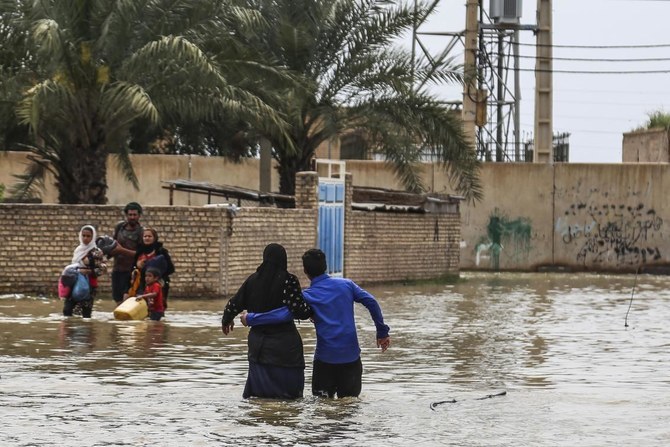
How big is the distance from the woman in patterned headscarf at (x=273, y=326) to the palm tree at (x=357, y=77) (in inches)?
692

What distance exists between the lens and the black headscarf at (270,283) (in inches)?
440

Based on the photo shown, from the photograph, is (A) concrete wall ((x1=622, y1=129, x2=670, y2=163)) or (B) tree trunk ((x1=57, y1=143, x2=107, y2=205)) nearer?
(B) tree trunk ((x1=57, y1=143, x2=107, y2=205))

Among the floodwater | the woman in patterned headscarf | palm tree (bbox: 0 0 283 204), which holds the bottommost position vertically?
the floodwater

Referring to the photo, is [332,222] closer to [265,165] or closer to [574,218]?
[265,165]

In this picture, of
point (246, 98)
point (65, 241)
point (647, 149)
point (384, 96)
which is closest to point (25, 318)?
point (65, 241)

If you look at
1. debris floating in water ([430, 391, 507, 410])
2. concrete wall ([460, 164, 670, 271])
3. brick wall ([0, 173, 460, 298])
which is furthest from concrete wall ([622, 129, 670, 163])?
debris floating in water ([430, 391, 507, 410])

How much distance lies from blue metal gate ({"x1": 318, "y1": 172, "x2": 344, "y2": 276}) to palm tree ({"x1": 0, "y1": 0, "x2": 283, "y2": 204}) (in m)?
2.85

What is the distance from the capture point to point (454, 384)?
42.8ft

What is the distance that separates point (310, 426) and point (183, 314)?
35.8 ft

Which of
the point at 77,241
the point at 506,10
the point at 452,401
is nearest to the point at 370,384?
the point at 452,401

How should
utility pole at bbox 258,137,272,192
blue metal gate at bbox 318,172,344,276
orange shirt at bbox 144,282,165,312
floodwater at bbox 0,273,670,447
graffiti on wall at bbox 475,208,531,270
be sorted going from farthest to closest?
graffiti on wall at bbox 475,208,531,270, utility pole at bbox 258,137,272,192, blue metal gate at bbox 318,172,344,276, orange shirt at bbox 144,282,165,312, floodwater at bbox 0,273,670,447

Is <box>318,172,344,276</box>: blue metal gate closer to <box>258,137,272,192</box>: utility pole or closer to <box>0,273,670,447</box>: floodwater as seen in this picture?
<box>258,137,272,192</box>: utility pole

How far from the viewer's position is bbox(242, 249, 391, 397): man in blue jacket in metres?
11.2

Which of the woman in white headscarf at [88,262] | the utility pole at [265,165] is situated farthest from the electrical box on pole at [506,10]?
the woman in white headscarf at [88,262]
